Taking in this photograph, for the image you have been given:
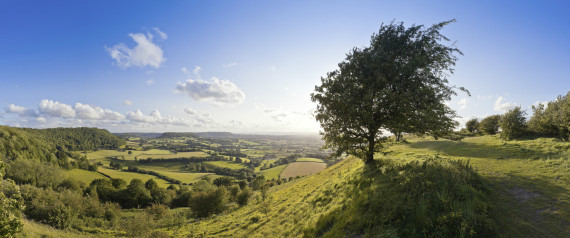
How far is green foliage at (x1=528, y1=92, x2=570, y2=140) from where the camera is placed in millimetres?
19156

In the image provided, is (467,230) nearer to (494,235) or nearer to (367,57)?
(494,235)

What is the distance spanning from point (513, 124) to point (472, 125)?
30.4 m

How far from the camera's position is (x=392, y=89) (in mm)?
14430

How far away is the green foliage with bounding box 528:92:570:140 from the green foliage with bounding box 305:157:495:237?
61.5ft

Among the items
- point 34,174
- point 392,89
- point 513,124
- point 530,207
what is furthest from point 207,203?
point 34,174

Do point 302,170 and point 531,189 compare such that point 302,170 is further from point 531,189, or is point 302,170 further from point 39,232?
point 531,189

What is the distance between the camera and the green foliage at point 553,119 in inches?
754

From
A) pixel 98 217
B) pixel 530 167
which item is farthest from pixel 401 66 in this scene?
pixel 98 217

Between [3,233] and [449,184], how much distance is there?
2335 centimetres

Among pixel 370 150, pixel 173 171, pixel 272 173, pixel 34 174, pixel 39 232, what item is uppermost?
pixel 370 150

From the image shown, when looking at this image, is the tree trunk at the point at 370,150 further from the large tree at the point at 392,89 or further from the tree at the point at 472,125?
the tree at the point at 472,125

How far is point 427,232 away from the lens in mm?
7297

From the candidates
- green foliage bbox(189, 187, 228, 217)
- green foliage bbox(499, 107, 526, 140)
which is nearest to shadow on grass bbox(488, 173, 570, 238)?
green foliage bbox(499, 107, 526, 140)

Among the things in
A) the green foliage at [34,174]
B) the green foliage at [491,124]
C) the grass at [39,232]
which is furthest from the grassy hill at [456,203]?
the green foliage at [34,174]
